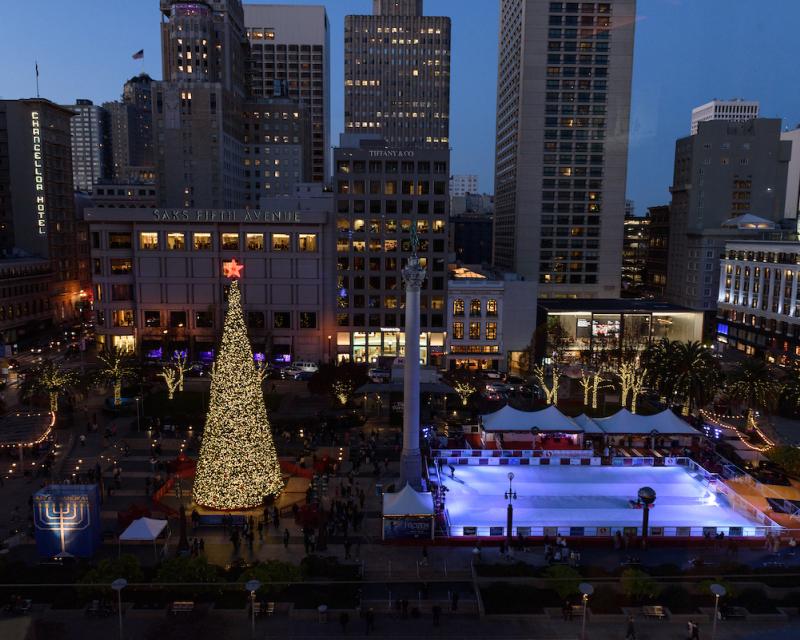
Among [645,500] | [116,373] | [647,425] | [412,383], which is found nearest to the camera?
[645,500]

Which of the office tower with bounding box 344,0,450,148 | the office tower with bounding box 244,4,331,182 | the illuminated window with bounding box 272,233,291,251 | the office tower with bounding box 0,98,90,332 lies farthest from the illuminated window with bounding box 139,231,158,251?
the office tower with bounding box 244,4,331,182

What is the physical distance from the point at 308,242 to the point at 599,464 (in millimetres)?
46539

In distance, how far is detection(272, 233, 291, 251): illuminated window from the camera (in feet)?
255

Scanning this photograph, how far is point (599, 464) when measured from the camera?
1746 inches

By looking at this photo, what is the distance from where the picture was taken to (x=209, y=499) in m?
34.8

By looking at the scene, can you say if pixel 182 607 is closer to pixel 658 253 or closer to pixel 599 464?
pixel 599 464

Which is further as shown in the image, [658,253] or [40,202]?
[658,253]

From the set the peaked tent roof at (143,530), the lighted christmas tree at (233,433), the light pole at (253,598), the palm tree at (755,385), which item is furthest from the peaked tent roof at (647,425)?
the peaked tent roof at (143,530)

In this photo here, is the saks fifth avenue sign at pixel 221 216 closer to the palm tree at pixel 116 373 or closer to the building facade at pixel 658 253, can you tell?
the palm tree at pixel 116 373

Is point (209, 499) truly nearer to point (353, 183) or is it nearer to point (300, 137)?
point (353, 183)

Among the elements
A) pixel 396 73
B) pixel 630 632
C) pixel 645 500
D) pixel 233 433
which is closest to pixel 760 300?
pixel 645 500

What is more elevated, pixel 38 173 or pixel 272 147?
pixel 272 147

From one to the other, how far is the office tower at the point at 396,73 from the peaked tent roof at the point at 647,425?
13276 cm

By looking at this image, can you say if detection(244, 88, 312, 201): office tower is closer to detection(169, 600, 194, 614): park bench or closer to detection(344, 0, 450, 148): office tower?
detection(344, 0, 450, 148): office tower
